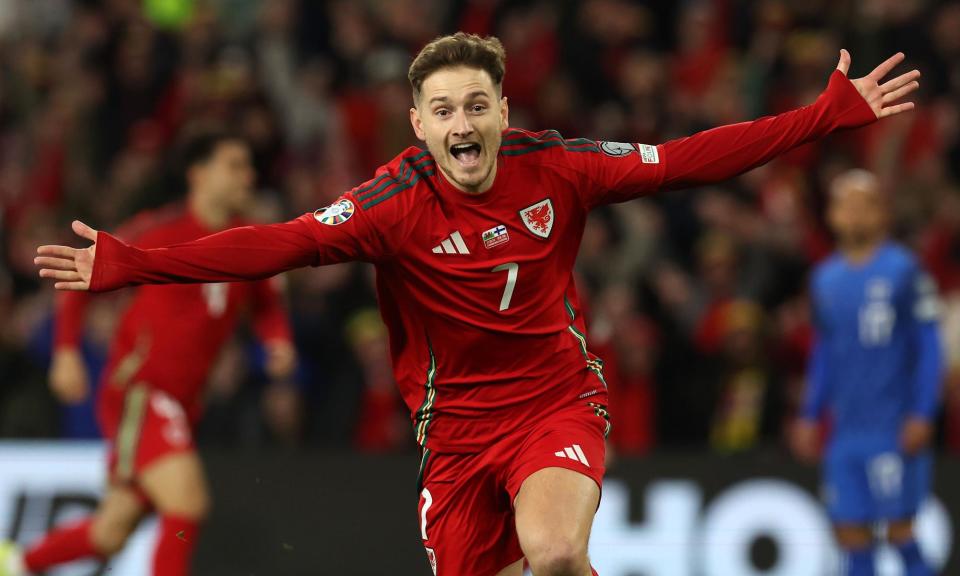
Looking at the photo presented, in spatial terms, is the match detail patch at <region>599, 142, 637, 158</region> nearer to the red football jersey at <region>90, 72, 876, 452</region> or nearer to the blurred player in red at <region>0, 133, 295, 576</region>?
the red football jersey at <region>90, 72, 876, 452</region>

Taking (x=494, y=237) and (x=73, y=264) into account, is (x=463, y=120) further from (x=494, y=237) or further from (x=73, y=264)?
(x=73, y=264)

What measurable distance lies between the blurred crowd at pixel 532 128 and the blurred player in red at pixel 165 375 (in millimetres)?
2529

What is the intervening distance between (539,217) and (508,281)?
265mm

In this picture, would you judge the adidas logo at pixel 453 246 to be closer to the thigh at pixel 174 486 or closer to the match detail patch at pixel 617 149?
the match detail patch at pixel 617 149

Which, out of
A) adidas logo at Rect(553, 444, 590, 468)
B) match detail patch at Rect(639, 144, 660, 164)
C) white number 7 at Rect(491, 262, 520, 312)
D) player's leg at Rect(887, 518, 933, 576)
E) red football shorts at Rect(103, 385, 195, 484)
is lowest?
player's leg at Rect(887, 518, 933, 576)

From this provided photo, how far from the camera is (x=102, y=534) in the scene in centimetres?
830

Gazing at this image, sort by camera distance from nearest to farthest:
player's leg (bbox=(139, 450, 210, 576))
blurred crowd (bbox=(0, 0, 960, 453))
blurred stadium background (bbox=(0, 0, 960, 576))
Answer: player's leg (bbox=(139, 450, 210, 576))
blurred stadium background (bbox=(0, 0, 960, 576))
blurred crowd (bbox=(0, 0, 960, 453))

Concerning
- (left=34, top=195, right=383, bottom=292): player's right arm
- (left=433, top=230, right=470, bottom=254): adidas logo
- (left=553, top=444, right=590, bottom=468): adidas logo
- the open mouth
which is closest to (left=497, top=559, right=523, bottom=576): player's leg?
(left=553, top=444, right=590, bottom=468): adidas logo

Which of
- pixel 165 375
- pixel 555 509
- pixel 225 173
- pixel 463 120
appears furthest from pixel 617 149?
pixel 165 375

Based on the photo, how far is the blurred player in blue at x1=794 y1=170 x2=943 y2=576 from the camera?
357 inches

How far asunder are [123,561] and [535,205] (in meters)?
5.14

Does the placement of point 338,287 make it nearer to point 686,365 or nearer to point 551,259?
point 686,365

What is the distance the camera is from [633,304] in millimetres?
11750

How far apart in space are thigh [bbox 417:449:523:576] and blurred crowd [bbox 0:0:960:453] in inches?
199
